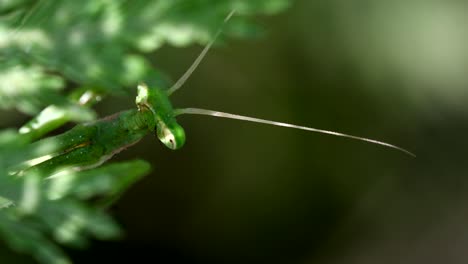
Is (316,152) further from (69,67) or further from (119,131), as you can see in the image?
(69,67)

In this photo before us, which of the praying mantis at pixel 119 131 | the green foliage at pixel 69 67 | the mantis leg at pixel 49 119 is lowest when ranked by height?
the green foliage at pixel 69 67

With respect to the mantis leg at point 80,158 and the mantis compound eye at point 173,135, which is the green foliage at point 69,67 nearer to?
the mantis compound eye at point 173,135

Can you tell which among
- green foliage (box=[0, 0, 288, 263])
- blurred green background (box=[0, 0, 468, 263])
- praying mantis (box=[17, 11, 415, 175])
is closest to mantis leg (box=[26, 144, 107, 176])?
praying mantis (box=[17, 11, 415, 175])

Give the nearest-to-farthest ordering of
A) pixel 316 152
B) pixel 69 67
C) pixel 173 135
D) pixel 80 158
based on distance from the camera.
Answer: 1. pixel 69 67
2. pixel 173 135
3. pixel 80 158
4. pixel 316 152

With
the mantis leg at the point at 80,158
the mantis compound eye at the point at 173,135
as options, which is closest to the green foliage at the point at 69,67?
the mantis compound eye at the point at 173,135

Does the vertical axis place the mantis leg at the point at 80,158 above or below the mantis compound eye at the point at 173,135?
above

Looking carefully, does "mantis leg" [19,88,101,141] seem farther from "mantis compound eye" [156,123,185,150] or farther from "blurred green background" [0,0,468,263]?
"blurred green background" [0,0,468,263]

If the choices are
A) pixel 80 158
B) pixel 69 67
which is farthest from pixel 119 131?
pixel 69 67
